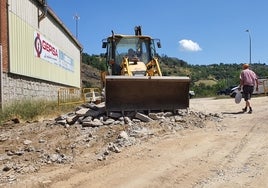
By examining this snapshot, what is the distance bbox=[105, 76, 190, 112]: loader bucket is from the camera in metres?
12.8

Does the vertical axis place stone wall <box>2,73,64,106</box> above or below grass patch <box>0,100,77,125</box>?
above

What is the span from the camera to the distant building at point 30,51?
749 inches

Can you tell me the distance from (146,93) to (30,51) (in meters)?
11.1

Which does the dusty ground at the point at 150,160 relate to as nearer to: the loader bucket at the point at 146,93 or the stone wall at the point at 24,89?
the loader bucket at the point at 146,93

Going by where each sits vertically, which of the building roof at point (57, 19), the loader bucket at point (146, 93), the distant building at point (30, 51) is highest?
the building roof at point (57, 19)

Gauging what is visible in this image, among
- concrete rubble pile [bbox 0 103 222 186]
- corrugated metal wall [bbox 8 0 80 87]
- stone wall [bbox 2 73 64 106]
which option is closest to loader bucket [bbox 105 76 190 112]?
concrete rubble pile [bbox 0 103 222 186]

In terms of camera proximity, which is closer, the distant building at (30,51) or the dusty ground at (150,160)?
the dusty ground at (150,160)

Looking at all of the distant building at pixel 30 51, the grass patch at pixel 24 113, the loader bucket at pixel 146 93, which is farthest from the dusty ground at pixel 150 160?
the distant building at pixel 30 51

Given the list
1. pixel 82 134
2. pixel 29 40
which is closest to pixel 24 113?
pixel 82 134

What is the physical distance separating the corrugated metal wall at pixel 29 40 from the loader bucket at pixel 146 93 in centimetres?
813

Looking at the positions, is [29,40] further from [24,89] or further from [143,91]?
[143,91]

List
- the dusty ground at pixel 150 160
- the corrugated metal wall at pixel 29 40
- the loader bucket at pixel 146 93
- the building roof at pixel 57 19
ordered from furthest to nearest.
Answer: the building roof at pixel 57 19, the corrugated metal wall at pixel 29 40, the loader bucket at pixel 146 93, the dusty ground at pixel 150 160

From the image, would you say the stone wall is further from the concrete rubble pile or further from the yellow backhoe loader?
the concrete rubble pile

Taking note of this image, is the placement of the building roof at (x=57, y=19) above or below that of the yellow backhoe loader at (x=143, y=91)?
above
